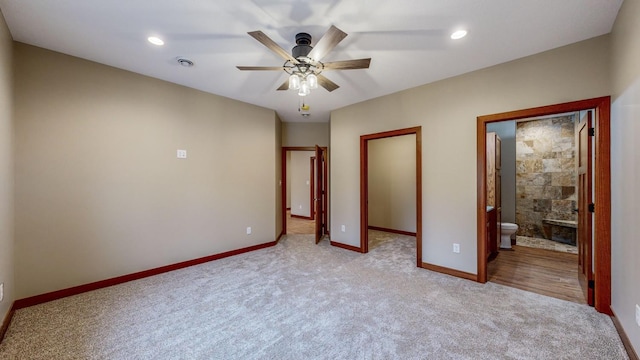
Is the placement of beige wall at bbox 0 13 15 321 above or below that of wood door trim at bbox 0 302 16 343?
above

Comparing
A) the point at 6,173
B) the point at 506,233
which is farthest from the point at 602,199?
the point at 6,173

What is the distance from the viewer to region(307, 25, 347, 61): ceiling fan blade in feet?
5.68

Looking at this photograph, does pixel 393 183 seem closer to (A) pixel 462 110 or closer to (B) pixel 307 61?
(A) pixel 462 110

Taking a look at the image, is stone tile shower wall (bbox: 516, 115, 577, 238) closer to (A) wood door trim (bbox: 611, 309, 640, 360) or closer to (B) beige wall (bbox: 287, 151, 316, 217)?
(A) wood door trim (bbox: 611, 309, 640, 360)

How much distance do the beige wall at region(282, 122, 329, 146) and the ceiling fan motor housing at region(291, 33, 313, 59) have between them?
11.2 ft

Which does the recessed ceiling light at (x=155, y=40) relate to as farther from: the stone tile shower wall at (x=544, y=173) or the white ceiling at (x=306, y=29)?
the stone tile shower wall at (x=544, y=173)

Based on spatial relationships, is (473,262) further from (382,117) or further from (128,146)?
(128,146)

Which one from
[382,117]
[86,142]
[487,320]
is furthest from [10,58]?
[487,320]

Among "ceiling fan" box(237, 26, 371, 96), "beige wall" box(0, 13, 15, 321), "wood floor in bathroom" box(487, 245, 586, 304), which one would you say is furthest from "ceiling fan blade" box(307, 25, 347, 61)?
"wood floor in bathroom" box(487, 245, 586, 304)

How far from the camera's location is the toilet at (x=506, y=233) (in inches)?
171

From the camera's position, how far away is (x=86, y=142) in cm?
278

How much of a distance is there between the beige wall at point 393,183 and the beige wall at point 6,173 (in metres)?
5.59

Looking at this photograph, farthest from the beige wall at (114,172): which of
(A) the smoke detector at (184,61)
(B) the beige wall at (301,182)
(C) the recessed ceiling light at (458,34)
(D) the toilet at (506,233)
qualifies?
(D) the toilet at (506,233)

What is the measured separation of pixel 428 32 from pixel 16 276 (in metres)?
4.60
